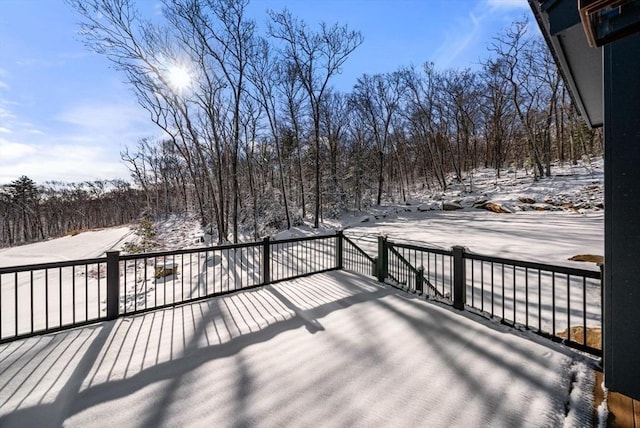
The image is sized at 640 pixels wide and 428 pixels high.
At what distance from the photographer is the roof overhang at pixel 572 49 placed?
1.82 metres

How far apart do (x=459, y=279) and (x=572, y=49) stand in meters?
2.70

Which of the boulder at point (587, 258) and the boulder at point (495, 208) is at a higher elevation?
the boulder at point (495, 208)

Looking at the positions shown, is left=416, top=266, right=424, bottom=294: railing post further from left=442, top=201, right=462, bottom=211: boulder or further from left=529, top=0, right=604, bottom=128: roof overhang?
left=442, top=201, right=462, bottom=211: boulder

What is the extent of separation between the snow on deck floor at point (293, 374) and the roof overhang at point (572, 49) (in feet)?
9.11

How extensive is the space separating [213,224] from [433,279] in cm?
1758

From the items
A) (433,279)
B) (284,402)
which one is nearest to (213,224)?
(433,279)

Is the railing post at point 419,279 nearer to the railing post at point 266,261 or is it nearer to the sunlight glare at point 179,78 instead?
the railing post at point 266,261

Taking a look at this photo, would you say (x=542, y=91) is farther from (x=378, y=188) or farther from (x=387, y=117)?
(x=378, y=188)

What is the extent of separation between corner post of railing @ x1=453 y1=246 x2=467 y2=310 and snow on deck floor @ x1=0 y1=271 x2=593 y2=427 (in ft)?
0.68

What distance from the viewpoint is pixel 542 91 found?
17.2 meters

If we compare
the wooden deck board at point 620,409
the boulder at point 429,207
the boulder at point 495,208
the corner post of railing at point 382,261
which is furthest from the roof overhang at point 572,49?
the boulder at point 429,207

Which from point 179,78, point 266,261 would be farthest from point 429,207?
point 179,78

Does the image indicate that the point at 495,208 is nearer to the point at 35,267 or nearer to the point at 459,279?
the point at 459,279

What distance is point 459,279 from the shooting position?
357cm
